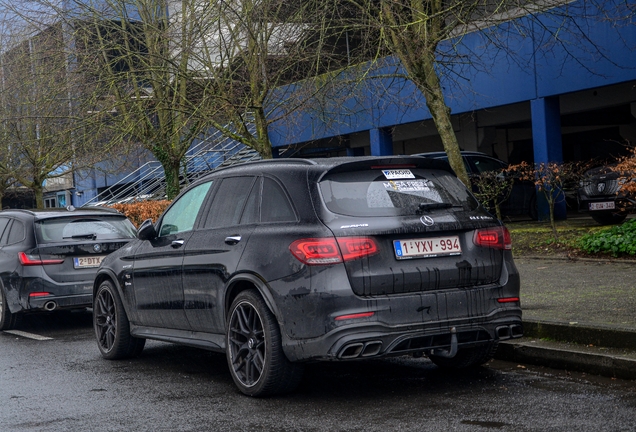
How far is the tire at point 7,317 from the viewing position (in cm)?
1158

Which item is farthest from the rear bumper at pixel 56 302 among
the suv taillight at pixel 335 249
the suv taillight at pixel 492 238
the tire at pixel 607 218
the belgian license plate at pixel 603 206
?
the tire at pixel 607 218

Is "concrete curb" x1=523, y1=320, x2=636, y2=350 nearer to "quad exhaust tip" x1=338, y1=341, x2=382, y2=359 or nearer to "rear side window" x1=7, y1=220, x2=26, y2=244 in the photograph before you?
"quad exhaust tip" x1=338, y1=341, x2=382, y2=359

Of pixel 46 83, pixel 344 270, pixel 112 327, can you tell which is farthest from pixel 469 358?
pixel 46 83

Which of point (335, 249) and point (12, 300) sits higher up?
point (335, 249)

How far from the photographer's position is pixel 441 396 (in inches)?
249

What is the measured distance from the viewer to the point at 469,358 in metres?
7.20

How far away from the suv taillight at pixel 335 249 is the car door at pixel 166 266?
1746 mm

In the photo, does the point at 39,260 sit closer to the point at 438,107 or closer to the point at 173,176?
the point at 438,107

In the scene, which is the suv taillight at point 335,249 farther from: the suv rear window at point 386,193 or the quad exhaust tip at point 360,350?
the quad exhaust tip at point 360,350

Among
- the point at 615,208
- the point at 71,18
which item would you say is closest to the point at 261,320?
the point at 615,208

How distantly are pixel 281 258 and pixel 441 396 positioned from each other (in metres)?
1.46

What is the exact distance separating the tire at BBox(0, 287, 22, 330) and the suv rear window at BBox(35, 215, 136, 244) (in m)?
0.91

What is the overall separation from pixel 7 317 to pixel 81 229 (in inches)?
56.6

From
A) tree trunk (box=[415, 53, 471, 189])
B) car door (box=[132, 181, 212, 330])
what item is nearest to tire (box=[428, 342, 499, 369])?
car door (box=[132, 181, 212, 330])
